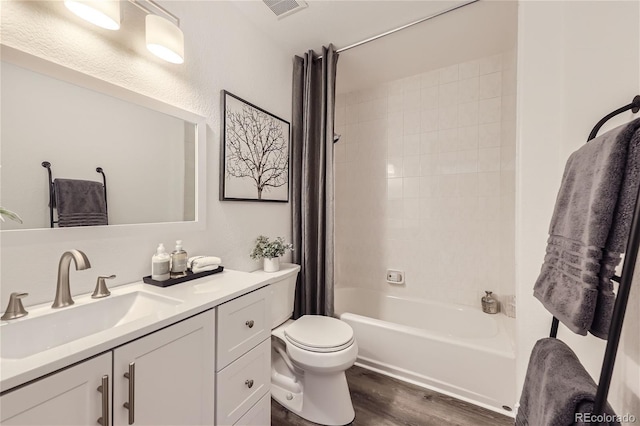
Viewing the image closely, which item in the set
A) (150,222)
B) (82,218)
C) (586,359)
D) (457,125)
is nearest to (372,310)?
(586,359)

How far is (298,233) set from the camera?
2.07 meters

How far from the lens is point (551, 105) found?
118 centimetres

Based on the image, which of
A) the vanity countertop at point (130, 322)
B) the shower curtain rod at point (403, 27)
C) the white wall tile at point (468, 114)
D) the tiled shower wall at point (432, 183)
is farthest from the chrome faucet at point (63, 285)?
the white wall tile at point (468, 114)

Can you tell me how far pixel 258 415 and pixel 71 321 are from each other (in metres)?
0.83

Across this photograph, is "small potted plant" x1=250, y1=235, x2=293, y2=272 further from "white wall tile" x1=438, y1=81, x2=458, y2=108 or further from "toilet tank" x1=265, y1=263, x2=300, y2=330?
"white wall tile" x1=438, y1=81, x2=458, y2=108

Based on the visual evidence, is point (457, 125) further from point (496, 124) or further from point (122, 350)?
point (122, 350)

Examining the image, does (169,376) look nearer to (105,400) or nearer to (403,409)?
(105,400)

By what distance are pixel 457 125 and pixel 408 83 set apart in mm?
601

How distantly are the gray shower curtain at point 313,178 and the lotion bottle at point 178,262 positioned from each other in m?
0.96

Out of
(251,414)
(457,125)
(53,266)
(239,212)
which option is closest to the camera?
(53,266)

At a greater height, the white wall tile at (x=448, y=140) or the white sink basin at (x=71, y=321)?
the white wall tile at (x=448, y=140)

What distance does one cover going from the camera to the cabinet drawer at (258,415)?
1.10 meters

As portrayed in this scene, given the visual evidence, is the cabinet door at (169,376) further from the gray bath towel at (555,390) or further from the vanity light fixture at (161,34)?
the vanity light fixture at (161,34)

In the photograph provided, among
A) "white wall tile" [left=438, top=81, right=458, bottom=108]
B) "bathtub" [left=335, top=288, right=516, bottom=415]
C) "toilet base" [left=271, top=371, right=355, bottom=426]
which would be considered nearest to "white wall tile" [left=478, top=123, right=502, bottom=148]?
"white wall tile" [left=438, top=81, right=458, bottom=108]
